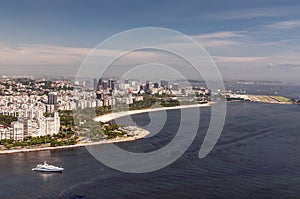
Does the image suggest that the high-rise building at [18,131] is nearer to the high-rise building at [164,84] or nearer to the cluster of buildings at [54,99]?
the cluster of buildings at [54,99]

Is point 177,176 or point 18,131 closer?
point 177,176

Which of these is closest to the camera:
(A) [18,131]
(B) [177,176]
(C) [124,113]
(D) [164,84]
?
(B) [177,176]

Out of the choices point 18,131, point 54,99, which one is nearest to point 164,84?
point 54,99

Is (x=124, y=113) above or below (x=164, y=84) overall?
below

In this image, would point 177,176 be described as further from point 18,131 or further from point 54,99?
point 54,99

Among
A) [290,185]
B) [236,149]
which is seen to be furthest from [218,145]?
[290,185]

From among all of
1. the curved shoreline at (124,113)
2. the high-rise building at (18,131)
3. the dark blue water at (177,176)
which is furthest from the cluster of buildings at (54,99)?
the dark blue water at (177,176)

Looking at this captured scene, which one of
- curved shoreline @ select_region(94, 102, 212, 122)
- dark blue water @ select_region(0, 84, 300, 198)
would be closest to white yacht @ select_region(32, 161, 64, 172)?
dark blue water @ select_region(0, 84, 300, 198)

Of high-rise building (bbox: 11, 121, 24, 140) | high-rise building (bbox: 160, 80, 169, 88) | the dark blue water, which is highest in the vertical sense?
high-rise building (bbox: 160, 80, 169, 88)

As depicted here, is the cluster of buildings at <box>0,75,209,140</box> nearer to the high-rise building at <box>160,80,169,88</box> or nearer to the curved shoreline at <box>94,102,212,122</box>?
the high-rise building at <box>160,80,169,88</box>
